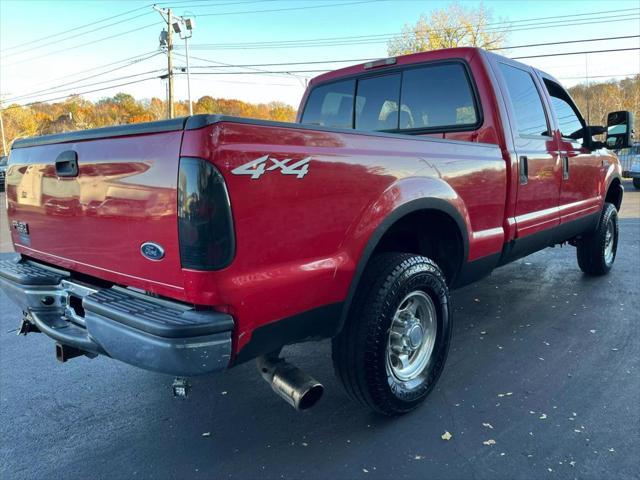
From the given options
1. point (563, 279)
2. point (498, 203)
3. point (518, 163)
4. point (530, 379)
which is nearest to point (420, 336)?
point (530, 379)

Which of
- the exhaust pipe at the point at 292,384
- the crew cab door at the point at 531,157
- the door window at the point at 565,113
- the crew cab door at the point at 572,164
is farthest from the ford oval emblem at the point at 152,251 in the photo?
the door window at the point at 565,113

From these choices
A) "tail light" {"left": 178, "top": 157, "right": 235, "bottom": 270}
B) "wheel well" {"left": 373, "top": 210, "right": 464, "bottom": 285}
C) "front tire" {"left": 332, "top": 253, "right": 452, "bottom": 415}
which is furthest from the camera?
"wheel well" {"left": 373, "top": 210, "right": 464, "bottom": 285}

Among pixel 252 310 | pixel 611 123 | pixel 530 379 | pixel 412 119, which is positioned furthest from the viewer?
pixel 611 123

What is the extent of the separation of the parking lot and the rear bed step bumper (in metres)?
0.64

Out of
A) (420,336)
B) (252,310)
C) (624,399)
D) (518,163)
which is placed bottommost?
(624,399)

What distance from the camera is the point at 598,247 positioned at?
17.3 ft

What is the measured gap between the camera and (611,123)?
16.7ft

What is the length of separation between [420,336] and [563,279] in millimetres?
3372

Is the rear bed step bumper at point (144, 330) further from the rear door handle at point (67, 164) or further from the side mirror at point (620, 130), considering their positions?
the side mirror at point (620, 130)

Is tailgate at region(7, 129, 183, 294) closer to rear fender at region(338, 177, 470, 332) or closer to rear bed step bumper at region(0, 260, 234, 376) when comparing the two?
rear bed step bumper at region(0, 260, 234, 376)

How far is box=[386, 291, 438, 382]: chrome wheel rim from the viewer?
272 centimetres

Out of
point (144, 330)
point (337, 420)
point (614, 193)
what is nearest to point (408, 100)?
point (337, 420)

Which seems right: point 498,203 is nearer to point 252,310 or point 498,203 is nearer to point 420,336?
point 420,336

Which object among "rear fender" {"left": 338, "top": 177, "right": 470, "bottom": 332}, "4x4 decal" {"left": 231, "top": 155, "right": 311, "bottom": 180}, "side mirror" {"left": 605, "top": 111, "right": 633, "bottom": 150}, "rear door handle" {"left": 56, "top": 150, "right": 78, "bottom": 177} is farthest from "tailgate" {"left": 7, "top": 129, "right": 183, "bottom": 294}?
"side mirror" {"left": 605, "top": 111, "right": 633, "bottom": 150}
